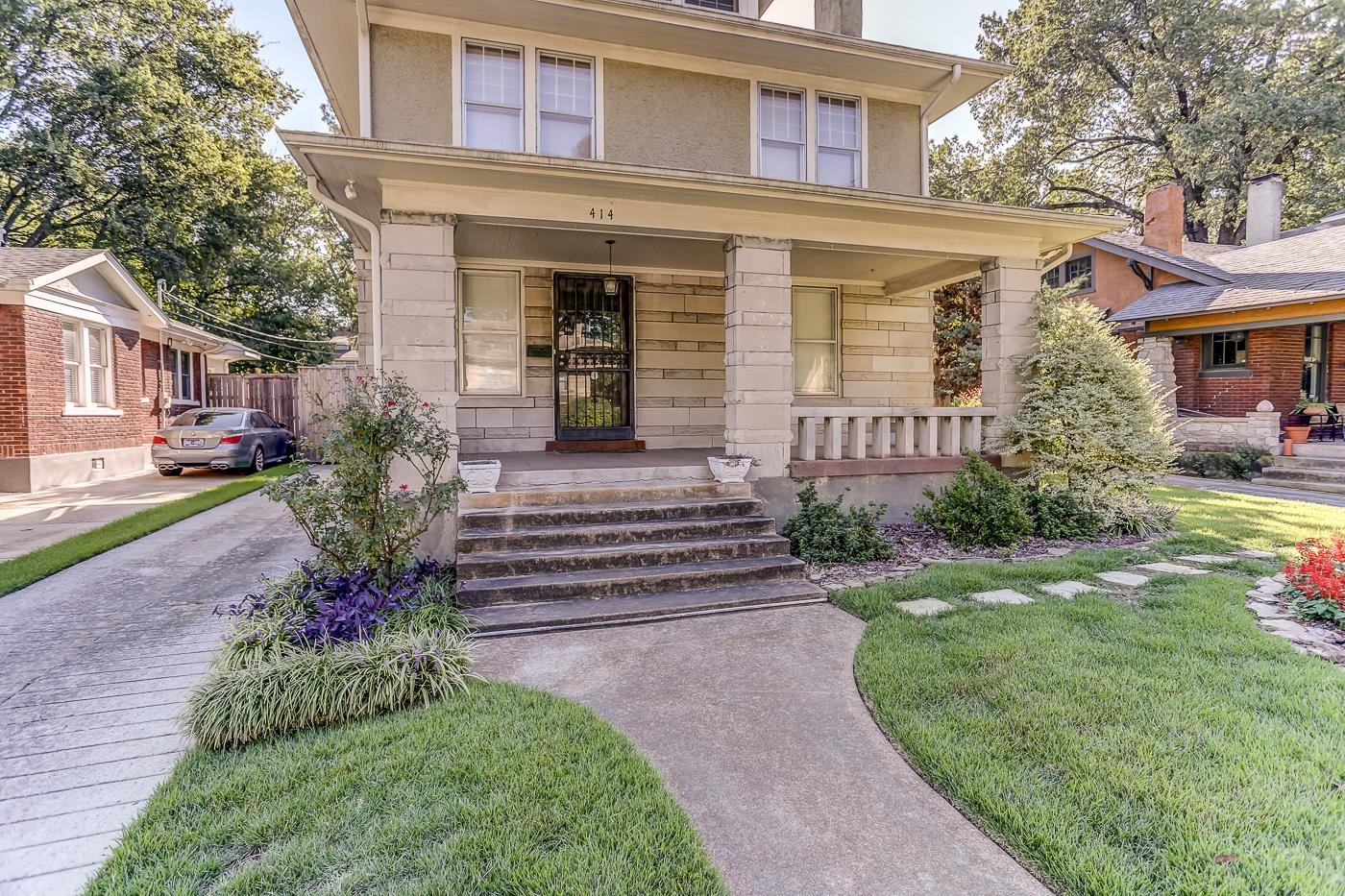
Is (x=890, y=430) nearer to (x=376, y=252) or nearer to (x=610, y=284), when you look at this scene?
(x=610, y=284)

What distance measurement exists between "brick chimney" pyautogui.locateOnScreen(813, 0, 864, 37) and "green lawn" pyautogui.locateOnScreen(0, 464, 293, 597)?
28.0 ft

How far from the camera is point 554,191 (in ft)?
18.8

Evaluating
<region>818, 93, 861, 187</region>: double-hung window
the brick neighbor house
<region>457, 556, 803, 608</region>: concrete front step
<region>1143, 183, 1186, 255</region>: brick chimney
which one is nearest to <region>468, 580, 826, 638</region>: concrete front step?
<region>457, 556, 803, 608</region>: concrete front step

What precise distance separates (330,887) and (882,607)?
12.1 ft

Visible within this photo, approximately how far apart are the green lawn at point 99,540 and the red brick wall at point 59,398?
9.01ft

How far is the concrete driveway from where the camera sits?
22.5 ft

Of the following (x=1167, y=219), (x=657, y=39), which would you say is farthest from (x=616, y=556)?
(x=1167, y=219)

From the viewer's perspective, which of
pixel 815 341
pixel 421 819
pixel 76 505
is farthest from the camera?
pixel 815 341

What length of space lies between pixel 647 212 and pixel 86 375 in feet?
38.4

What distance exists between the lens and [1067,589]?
192 inches

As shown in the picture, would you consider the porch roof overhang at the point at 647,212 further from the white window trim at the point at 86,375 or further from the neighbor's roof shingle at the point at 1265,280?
the neighbor's roof shingle at the point at 1265,280

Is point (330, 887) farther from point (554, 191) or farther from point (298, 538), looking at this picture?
point (298, 538)

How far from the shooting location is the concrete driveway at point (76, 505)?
6852 mm

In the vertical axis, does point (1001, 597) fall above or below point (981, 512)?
below
